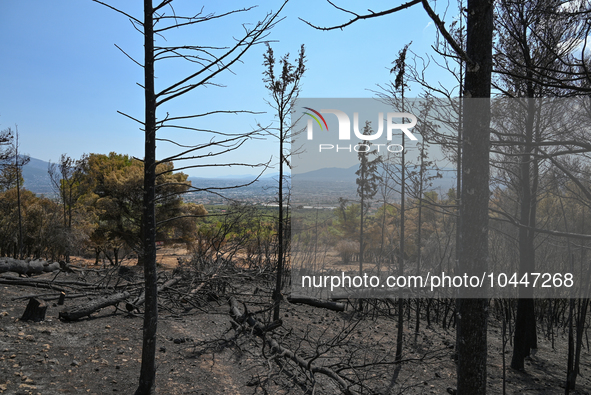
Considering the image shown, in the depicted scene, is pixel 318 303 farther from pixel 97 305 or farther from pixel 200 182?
pixel 200 182

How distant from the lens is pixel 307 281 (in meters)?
13.7

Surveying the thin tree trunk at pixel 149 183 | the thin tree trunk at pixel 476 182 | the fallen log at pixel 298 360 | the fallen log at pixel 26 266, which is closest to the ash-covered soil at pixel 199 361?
the fallen log at pixel 298 360

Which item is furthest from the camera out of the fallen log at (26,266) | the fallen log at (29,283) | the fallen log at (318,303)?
the fallen log at (318,303)

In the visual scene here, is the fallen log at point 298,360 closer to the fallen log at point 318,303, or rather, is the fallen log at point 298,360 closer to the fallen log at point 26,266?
the fallen log at point 318,303

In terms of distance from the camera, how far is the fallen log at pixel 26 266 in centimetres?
852

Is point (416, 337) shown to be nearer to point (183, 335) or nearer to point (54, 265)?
point (183, 335)

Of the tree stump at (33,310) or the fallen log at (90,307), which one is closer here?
the tree stump at (33,310)

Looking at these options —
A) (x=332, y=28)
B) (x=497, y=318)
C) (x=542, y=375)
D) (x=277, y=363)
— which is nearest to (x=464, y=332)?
(x=332, y=28)

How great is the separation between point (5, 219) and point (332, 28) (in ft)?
70.5

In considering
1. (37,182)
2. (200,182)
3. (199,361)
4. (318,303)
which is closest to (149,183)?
(199,361)

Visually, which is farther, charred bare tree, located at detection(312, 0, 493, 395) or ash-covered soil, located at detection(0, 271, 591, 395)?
ash-covered soil, located at detection(0, 271, 591, 395)

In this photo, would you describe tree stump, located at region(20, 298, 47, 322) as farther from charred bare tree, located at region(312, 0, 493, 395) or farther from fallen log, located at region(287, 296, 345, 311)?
fallen log, located at region(287, 296, 345, 311)

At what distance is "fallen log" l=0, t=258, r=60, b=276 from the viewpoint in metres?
8.52

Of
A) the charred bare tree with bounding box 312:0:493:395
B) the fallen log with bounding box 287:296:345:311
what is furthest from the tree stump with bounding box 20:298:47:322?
the fallen log with bounding box 287:296:345:311
